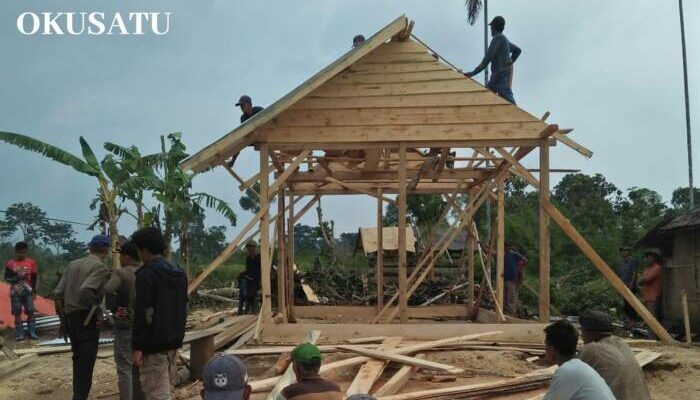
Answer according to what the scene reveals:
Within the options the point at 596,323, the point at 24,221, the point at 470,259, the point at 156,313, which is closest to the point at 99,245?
the point at 156,313

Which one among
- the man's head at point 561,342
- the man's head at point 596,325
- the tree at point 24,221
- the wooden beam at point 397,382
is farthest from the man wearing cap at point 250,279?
the tree at point 24,221

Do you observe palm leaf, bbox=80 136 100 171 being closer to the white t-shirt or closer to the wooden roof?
the wooden roof

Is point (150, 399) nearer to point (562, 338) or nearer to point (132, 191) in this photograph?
point (562, 338)

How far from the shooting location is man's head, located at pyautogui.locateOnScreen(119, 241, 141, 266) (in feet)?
21.1

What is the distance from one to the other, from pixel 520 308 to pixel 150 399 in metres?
14.8

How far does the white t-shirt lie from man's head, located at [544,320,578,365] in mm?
291

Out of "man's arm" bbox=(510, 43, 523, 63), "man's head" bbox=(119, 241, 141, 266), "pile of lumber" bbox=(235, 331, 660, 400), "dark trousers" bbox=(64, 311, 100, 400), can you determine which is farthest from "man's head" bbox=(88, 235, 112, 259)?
"man's arm" bbox=(510, 43, 523, 63)

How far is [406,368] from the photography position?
7.61 meters

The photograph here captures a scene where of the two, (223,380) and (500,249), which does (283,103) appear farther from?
(223,380)

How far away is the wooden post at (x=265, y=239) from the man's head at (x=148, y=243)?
4.31 m

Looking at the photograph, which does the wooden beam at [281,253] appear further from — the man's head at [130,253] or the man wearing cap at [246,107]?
the man's head at [130,253]

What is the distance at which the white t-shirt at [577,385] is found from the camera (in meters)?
3.88

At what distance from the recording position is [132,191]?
50.9 ft

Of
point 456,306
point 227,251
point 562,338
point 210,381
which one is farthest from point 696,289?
point 210,381
